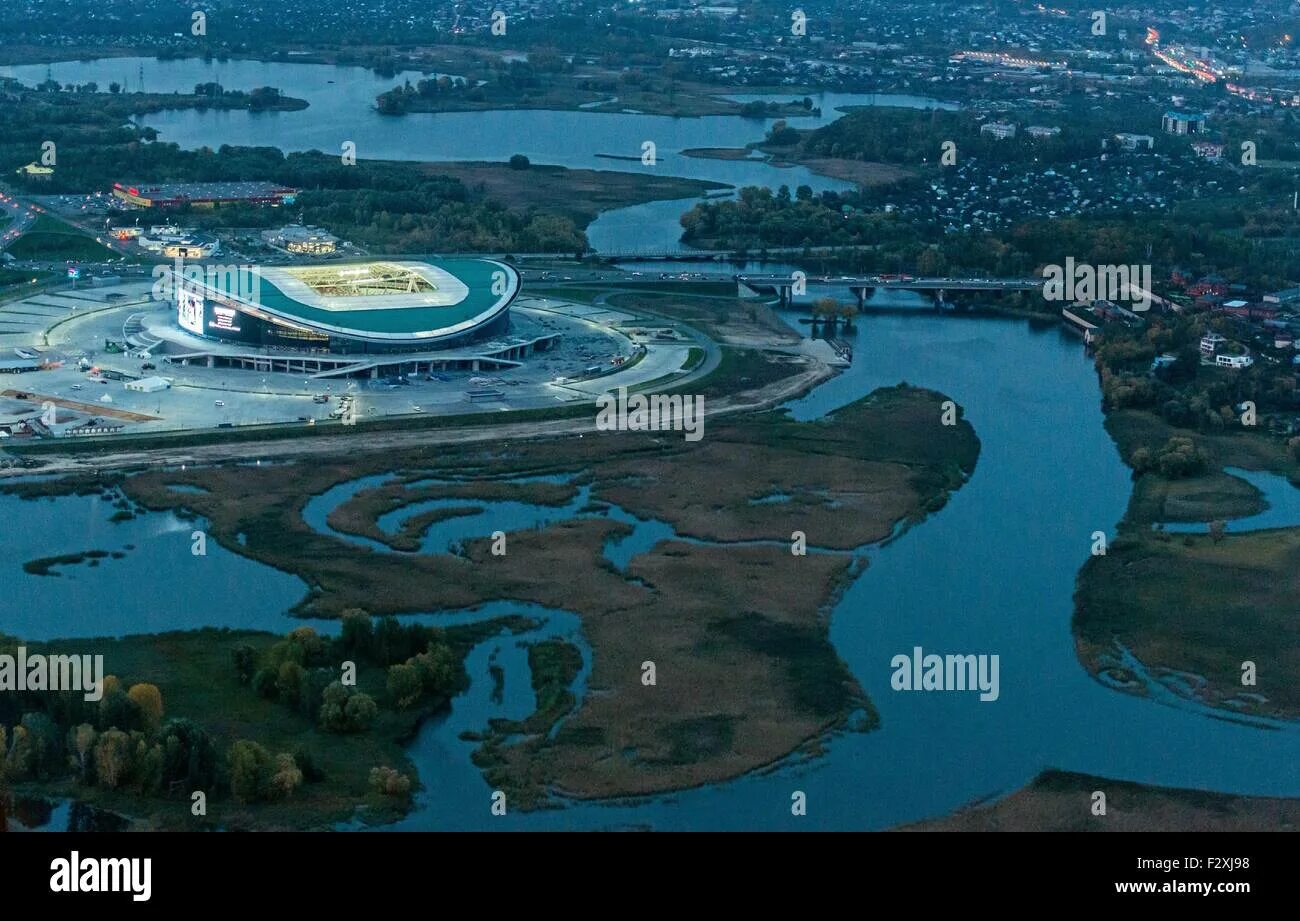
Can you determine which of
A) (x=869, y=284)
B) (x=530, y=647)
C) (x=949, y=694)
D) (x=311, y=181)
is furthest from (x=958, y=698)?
(x=311, y=181)

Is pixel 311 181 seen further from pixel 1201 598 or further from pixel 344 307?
pixel 1201 598

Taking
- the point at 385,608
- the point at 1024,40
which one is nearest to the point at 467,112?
the point at 1024,40

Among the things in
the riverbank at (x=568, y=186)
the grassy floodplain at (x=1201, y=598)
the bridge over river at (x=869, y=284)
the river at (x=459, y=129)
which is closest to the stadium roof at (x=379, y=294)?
the bridge over river at (x=869, y=284)

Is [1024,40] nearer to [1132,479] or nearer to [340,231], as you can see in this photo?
[340,231]

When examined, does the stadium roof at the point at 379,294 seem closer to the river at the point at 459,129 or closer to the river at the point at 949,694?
the river at the point at 949,694

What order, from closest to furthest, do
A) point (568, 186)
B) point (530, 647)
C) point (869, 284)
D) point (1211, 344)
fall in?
point (530, 647), point (1211, 344), point (869, 284), point (568, 186)

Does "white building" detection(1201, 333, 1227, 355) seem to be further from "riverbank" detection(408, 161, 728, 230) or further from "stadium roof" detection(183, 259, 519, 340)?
"riverbank" detection(408, 161, 728, 230)
